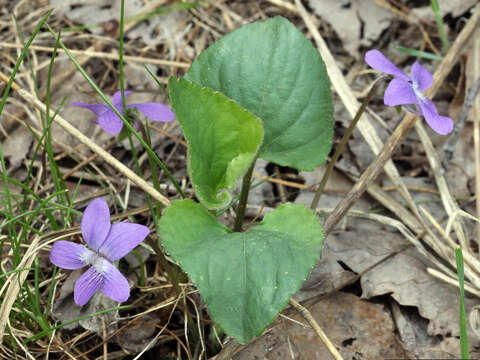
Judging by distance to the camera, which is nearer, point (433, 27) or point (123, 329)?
point (123, 329)

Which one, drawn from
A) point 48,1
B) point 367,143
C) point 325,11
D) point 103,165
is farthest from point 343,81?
point 48,1

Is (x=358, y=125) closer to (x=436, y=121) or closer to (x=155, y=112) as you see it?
(x=436, y=121)

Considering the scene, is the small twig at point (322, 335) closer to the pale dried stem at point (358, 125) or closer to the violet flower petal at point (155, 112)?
the pale dried stem at point (358, 125)

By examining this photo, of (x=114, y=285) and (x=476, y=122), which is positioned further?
(x=476, y=122)

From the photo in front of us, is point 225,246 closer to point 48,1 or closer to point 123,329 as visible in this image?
point 123,329

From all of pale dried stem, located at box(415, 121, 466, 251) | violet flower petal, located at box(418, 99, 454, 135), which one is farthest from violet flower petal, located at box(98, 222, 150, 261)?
pale dried stem, located at box(415, 121, 466, 251)

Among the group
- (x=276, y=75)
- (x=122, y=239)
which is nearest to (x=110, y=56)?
(x=276, y=75)

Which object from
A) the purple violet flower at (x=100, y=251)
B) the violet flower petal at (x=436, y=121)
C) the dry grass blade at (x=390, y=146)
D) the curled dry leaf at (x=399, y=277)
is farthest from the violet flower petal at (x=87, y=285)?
the violet flower petal at (x=436, y=121)
